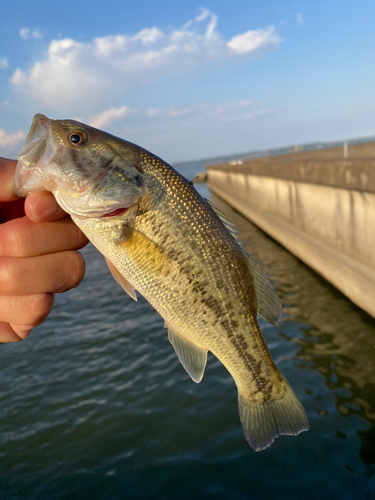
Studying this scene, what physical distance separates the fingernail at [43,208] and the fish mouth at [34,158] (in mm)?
61

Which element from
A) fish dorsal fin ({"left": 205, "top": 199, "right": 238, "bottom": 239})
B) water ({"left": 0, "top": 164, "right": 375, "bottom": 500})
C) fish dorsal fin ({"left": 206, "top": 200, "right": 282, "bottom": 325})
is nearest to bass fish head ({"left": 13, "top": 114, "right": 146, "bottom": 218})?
fish dorsal fin ({"left": 205, "top": 199, "right": 238, "bottom": 239})

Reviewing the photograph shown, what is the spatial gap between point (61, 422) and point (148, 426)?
126cm

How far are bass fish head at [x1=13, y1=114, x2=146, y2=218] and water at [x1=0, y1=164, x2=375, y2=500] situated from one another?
3.32 meters

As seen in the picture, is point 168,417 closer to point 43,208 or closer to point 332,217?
point 43,208

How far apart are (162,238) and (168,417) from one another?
3640 millimetres

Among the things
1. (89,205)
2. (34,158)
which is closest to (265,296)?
(89,205)

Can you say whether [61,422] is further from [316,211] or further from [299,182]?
[299,182]

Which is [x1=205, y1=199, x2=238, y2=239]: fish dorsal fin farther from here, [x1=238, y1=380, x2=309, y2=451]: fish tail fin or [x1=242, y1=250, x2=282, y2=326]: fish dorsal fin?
[x1=238, y1=380, x2=309, y2=451]: fish tail fin

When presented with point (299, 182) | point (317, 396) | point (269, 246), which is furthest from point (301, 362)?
point (269, 246)

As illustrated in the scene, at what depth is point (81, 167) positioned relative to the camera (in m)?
2.50

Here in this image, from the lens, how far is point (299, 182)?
35.2 feet

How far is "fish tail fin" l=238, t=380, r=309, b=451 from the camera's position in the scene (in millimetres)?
2848

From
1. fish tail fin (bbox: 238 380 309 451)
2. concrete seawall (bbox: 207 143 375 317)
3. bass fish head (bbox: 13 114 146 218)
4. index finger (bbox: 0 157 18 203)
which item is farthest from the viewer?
concrete seawall (bbox: 207 143 375 317)

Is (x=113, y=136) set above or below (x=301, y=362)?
above
